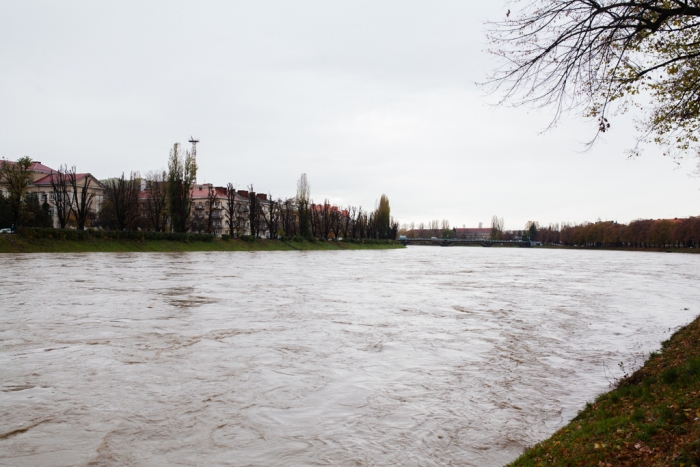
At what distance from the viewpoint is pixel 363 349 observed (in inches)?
454

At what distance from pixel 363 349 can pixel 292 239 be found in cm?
7096

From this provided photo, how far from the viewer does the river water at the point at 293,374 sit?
6309 millimetres

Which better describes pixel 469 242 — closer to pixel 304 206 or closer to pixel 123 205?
pixel 304 206

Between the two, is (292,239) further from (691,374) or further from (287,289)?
(691,374)

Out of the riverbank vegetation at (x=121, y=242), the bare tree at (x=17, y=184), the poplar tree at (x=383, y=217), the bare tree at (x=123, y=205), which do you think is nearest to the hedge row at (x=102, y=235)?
the riverbank vegetation at (x=121, y=242)

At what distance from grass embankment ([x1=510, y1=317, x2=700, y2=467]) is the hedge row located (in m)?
47.1

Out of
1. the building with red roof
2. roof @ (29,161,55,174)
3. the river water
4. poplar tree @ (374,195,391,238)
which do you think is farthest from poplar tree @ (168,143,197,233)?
poplar tree @ (374,195,391,238)

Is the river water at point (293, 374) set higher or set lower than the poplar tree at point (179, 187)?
lower

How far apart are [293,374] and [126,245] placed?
47144mm

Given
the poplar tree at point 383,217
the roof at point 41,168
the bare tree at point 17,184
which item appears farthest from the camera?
the poplar tree at point 383,217

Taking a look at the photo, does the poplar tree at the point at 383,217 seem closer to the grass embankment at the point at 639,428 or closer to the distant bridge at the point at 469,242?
the distant bridge at the point at 469,242

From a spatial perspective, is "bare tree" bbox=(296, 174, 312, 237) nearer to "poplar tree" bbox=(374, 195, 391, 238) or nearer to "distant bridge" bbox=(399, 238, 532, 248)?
"poplar tree" bbox=(374, 195, 391, 238)

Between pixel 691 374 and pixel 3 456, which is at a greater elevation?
pixel 691 374

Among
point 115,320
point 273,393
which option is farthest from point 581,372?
point 115,320
